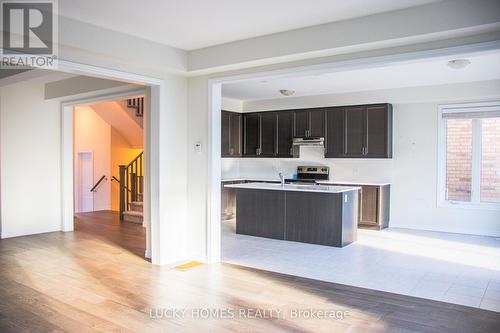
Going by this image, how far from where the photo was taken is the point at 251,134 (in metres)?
9.50

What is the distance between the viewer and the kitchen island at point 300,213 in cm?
619

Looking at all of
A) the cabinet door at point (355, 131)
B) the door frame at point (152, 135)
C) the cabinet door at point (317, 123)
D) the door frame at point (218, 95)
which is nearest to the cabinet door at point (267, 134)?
the cabinet door at point (317, 123)

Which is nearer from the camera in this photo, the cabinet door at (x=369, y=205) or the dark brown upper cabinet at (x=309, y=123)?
the cabinet door at (x=369, y=205)

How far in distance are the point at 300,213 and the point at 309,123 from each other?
271 cm

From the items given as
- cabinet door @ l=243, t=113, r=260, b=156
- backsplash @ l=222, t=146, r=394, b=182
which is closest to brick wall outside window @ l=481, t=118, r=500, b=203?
backsplash @ l=222, t=146, r=394, b=182

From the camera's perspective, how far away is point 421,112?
7781 millimetres

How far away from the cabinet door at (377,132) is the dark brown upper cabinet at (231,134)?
9.57ft

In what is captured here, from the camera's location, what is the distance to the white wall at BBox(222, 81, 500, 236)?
7.30m

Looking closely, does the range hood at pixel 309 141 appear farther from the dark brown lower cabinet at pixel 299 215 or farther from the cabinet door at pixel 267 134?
the dark brown lower cabinet at pixel 299 215

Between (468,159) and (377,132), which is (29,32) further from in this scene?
(468,159)

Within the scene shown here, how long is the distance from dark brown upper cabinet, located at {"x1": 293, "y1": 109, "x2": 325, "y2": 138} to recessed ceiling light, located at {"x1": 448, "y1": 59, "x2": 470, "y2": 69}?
10.1 ft

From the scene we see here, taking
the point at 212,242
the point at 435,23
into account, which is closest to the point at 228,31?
the point at 435,23

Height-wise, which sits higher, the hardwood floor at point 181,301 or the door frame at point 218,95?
the door frame at point 218,95

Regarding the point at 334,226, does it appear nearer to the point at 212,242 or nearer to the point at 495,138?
the point at 212,242
